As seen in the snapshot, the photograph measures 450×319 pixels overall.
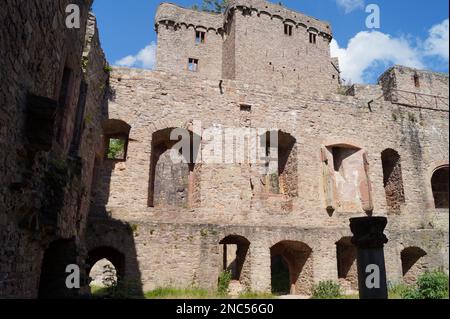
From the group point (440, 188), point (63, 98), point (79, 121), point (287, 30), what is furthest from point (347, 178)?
point (287, 30)

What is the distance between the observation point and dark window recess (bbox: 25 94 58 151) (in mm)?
4539

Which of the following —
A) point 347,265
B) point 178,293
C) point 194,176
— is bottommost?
point 178,293

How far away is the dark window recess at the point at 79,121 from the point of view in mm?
7906

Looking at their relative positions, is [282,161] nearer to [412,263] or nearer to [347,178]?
[347,178]

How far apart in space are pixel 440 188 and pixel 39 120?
18.5 metres

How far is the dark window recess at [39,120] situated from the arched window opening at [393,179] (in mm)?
14044

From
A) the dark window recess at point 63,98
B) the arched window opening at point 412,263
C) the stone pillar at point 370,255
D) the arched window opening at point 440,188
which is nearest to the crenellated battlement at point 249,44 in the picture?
the arched window opening at point 440,188

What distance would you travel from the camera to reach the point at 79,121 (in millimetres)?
8250

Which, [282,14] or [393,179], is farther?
[282,14]

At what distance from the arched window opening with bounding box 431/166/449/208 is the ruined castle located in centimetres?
6

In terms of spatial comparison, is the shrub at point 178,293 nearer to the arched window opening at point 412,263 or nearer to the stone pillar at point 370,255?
the stone pillar at point 370,255

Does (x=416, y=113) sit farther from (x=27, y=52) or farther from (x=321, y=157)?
(x=27, y=52)

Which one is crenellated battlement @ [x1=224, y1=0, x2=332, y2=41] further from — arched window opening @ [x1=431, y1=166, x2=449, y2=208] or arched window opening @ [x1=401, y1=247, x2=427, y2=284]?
arched window opening @ [x1=401, y1=247, x2=427, y2=284]
